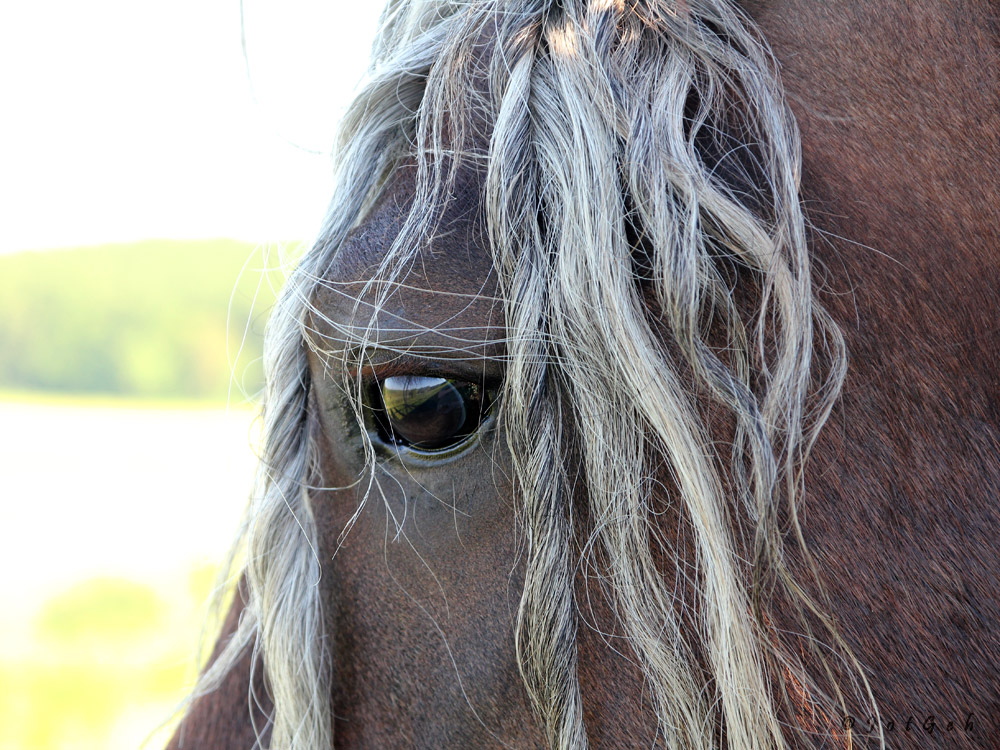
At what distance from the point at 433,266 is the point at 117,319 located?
1982 centimetres

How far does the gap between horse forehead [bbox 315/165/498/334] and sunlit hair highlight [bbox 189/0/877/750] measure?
16 mm

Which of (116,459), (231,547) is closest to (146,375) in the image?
(116,459)

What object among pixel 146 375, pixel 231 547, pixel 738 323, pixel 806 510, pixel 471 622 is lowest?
pixel 146 375

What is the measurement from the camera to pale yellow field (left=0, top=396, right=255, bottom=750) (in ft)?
18.1

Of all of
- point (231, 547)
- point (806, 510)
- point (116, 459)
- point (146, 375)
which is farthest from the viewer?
point (146, 375)

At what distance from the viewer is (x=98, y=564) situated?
30.2 ft

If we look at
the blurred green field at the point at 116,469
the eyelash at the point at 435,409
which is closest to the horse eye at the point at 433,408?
the eyelash at the point at 435,409

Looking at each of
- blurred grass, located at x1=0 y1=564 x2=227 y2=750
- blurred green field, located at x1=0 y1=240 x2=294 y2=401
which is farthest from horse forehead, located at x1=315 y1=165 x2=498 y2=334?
blurred green field, located at x1=0 y1=240 x2=294 y2=401

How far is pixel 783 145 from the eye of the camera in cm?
83

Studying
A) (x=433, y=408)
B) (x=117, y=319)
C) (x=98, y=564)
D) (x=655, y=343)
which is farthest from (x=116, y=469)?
(x=655, y=343)

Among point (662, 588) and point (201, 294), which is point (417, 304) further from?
point (201, 294)

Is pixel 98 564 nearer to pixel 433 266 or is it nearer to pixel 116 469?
pixel 116 469

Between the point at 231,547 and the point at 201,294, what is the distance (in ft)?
61.9

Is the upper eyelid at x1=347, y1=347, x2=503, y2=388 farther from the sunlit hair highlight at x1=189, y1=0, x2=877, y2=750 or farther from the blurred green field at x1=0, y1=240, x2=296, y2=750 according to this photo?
the blurred green field at x1=0, y1=240, x2=296, y2=750
